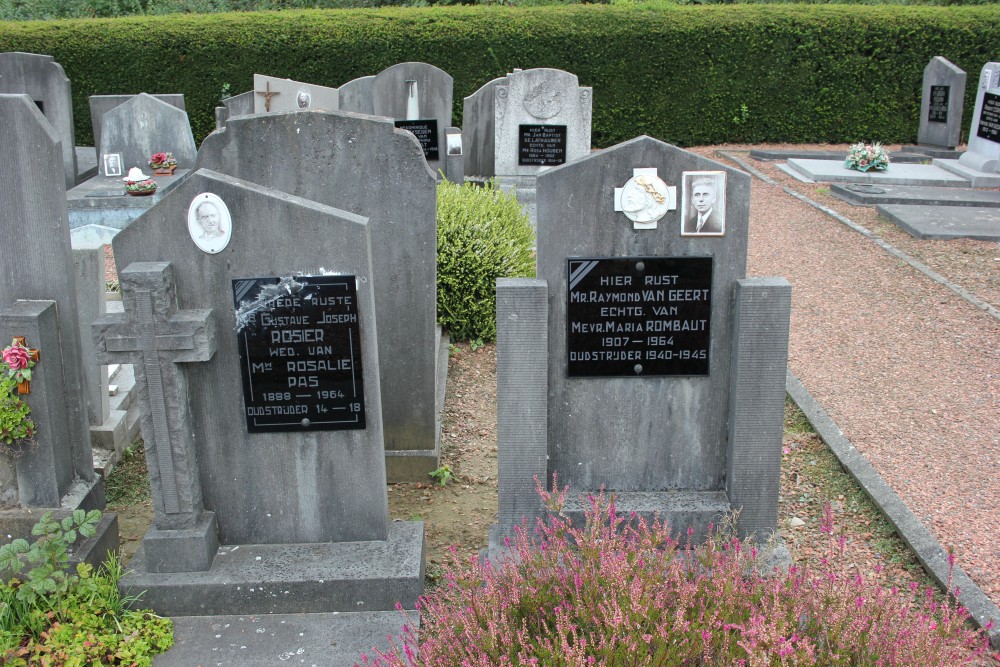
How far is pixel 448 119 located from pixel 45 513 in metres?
8.08

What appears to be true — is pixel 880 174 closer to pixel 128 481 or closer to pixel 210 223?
pixel 128 481

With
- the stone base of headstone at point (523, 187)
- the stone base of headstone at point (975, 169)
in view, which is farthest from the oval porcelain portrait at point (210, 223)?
the stone base of headstone at point (975, 169)

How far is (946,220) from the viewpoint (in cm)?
1129

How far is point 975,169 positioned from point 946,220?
3.72 metres

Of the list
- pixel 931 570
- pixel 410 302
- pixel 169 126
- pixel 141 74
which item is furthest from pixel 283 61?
pixel 931 570

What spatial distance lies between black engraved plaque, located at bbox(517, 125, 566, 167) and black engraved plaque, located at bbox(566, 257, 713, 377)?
7.60 meters

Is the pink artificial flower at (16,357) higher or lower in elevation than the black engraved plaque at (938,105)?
lower

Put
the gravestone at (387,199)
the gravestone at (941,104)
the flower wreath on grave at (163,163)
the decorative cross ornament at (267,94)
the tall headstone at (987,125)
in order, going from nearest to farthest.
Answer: the gravestone at (387,199), the decorative cross ornament at (267,94), the flower wreath on grave at (163,163), the tall headstone at (987,125), the gravestone at (941,104)

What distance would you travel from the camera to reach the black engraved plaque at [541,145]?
11461mm

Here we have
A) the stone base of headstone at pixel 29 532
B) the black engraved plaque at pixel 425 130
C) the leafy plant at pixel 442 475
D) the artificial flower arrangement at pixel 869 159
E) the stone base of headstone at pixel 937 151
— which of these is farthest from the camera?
the stone base of headstone at pixel 937 151

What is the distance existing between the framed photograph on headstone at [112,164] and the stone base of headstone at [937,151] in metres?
12.5

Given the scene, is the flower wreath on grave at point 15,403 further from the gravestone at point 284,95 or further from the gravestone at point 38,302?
the gravestone at point 284,95

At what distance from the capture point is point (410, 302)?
5461mm

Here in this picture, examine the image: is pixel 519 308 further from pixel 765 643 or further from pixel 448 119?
pixel 448 119
